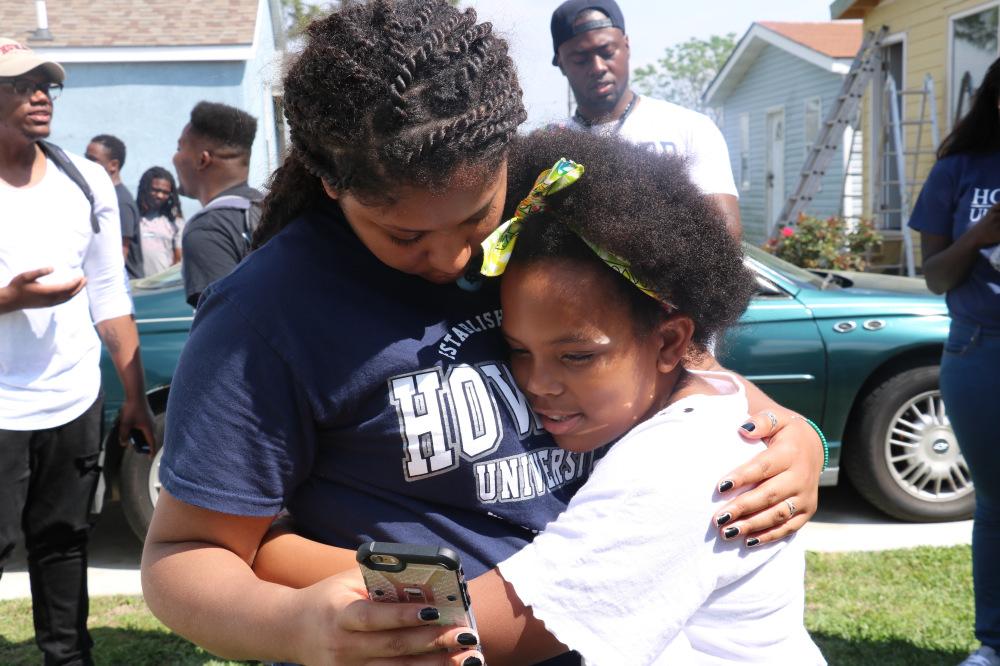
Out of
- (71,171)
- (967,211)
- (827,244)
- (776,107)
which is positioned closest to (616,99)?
(967,211)

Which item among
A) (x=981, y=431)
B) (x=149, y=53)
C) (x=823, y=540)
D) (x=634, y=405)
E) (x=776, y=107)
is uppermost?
A: (x=149, y=53)

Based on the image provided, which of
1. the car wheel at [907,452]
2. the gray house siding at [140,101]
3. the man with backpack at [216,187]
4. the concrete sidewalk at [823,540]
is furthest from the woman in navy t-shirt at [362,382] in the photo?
the gray house siding at [140,101]

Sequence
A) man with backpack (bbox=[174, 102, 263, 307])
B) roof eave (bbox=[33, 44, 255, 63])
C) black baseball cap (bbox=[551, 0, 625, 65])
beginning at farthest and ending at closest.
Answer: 1. roof eave (bbox=[33, 44, 255, 63])
2. black baseball cap (bbox=[551, 0, 625, 65])
3. man with backpack (bbox=[174, 102, 263, 307])

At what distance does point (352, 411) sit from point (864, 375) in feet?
15.9

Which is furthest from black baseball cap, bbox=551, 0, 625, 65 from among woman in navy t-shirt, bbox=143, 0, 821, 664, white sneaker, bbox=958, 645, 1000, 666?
woman in navy t-shirt, bbox=143, 0, 821, 664

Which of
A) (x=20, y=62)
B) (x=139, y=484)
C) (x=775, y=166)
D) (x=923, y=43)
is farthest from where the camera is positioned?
(x=775, y=166)

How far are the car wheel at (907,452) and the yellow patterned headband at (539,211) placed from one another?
4.55m

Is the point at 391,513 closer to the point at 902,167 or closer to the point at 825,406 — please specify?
the point at 825,406

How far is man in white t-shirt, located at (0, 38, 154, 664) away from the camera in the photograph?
364 centimetres

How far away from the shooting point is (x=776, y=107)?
22859 millimetres

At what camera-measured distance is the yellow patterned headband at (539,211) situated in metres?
1.54

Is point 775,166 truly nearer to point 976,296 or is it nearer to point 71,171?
point 976,296

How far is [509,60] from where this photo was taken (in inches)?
58.8

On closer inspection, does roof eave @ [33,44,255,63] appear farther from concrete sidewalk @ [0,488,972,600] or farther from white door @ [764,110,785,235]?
white door @ [764,110,785,235]
